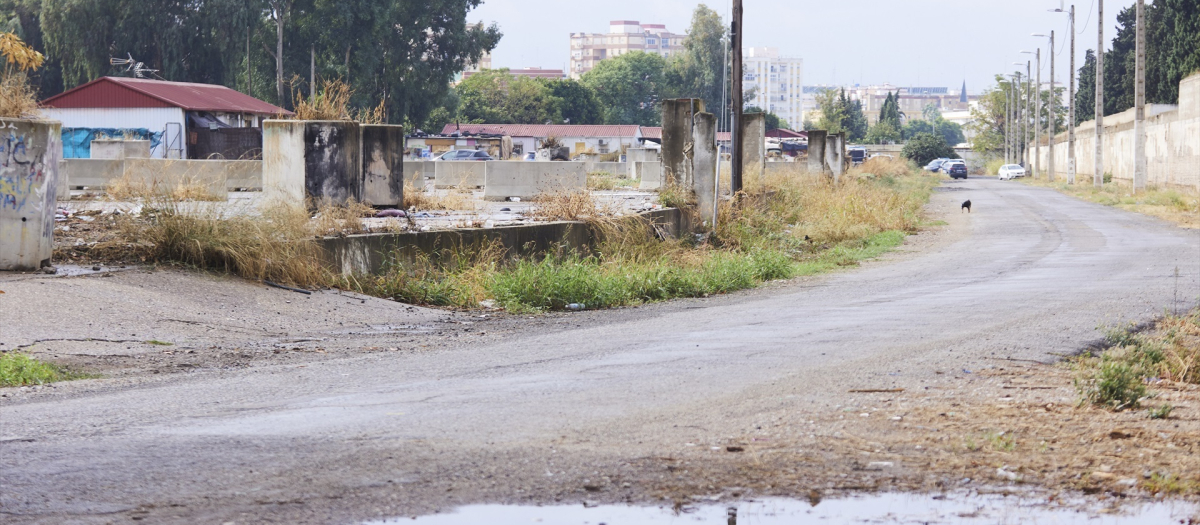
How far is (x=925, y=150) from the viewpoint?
101 metres

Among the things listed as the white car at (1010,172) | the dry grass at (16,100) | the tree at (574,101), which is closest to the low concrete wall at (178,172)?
the dry grass at (16,100)

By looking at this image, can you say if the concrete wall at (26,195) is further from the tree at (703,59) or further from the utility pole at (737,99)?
the tree at (703,59)

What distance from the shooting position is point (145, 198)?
12.7 m

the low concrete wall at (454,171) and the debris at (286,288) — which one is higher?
the low concrete wall at (454,171)

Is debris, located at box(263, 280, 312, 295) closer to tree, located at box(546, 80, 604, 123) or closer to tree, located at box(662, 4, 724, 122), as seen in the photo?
tree, located at box(546, 80, 604, 123)

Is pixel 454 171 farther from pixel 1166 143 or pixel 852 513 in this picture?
pixel 852 513

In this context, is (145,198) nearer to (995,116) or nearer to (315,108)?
(315,108)

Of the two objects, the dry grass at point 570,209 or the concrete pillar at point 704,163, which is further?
the concrete pillar at point 704,163

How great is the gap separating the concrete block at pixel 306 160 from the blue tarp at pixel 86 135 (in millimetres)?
38898

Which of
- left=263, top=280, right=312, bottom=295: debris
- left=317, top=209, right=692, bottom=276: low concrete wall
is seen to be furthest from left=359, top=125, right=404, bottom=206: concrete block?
left=263, top=280, right=312, bottom=295: debris

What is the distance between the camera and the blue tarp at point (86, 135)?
52094 millimetres

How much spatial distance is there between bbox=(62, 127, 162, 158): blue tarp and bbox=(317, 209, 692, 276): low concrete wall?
40.2 metres

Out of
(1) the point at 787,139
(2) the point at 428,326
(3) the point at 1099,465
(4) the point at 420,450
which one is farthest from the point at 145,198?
(1) the point at 787,139

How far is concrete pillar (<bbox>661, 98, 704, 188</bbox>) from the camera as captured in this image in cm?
2378
